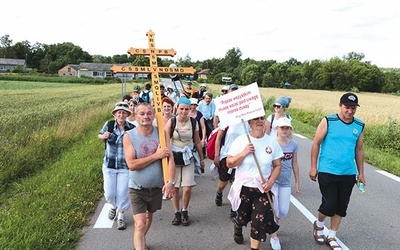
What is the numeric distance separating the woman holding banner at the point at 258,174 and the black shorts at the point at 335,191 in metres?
0.78

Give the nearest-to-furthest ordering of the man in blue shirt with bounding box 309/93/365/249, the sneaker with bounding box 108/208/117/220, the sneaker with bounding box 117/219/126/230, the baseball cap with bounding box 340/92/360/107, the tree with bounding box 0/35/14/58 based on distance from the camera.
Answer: the baseball cap with bounding box 340/92/360/107 < the man in blue shirt with bounding box 309/93/365/249 < the sneaker with bounding box 117/219/126/230 < the sneaker with bounding box 108/208/117/220 < the tree with bounding box 0/35/14/58

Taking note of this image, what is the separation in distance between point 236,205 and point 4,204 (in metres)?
3.78

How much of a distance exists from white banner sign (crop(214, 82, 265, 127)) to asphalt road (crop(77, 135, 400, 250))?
1570mm

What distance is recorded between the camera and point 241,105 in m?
3.76

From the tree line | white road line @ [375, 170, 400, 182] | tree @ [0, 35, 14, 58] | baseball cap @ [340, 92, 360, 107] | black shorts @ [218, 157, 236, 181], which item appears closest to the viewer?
baseball cap @ [340, 92, 360, 107]

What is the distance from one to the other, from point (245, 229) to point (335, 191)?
1331mm

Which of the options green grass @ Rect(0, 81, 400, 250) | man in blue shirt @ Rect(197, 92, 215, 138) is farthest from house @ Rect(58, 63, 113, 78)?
man in blue shirt @ Rect(197, 92, 215, 138)

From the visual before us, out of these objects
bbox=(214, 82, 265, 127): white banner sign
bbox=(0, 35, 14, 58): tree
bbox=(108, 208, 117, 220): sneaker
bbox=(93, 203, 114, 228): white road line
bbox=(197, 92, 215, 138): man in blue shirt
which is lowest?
bbox=(93, 203, 114, 228): white road line

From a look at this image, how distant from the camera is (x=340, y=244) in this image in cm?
430

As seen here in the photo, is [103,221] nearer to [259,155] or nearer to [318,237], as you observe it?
[259,155]

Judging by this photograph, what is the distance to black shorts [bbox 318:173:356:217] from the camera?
4.07 m

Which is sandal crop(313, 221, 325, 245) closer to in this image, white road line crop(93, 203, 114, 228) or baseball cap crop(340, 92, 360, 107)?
baseball cap crop(340, 92, 360, 107)

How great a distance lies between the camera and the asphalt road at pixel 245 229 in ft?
13.9

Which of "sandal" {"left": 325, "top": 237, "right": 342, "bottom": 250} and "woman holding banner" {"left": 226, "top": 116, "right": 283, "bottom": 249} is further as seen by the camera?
"sandal" {"left": 325, "top": 237, "right": 342, "bottom": 250}
